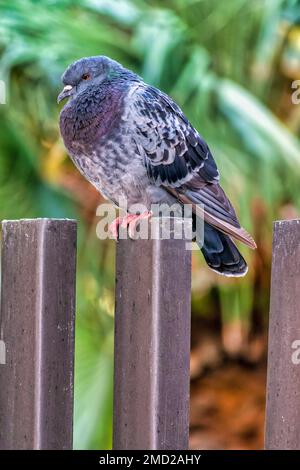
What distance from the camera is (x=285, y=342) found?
1.76 metres

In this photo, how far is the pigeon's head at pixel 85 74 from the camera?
9.37 feet

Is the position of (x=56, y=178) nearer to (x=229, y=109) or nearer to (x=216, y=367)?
(x=229, y=109)

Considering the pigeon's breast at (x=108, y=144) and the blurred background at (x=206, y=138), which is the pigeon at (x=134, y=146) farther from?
the blurred background at (x=206, y=138)

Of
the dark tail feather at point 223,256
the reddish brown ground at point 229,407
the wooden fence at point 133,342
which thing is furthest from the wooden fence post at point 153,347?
the reddish brown ground at point 229,407

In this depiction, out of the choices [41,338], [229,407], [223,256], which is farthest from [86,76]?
[229,407]

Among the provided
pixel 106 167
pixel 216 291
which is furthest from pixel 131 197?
pixel 216 291

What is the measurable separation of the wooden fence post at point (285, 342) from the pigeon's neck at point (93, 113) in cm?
119

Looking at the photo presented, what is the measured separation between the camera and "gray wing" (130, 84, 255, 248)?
9.39 ft

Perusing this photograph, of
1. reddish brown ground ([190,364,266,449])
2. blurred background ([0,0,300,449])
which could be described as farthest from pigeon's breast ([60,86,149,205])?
reddish brown ground ([190,364,266,449])

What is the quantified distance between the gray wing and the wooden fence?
98cm

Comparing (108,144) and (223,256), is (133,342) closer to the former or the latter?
(223,256)

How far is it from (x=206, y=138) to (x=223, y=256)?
3.72 feet

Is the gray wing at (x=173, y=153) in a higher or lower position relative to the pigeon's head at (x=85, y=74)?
lower

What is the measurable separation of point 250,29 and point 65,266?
8.95ft
